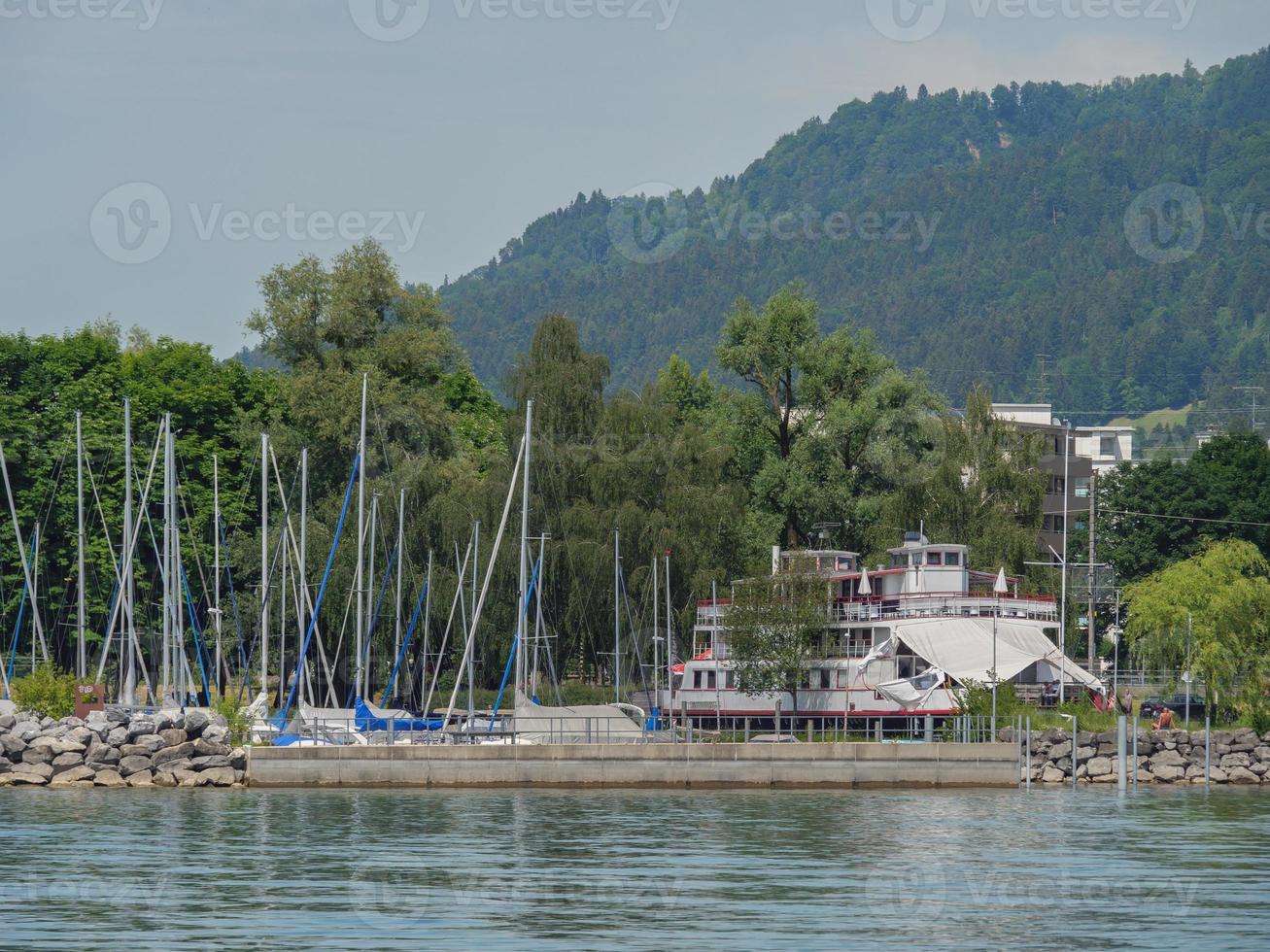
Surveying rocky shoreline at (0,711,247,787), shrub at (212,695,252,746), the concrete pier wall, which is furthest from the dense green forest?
the concrete pier wall

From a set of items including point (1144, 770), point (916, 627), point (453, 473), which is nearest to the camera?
point (1144, 770)

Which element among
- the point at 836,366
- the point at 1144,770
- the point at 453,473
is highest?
the point at 836,366

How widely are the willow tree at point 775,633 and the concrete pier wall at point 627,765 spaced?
17.4 m

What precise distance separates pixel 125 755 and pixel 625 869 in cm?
2432

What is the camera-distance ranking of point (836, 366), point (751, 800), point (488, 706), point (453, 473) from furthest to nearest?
1. point (836, 366)
2. point (453, 473)
3. point (488, 706)
4. point (751, 800)

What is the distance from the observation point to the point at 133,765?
56.9m

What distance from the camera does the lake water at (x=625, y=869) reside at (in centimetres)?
3069

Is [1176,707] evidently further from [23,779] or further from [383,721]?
[23,779]

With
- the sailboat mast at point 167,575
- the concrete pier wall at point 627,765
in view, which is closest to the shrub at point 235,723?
the concrete pier wall at point 627,765

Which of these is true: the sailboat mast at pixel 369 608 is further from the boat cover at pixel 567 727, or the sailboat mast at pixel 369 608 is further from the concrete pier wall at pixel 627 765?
the concrete pier wall at pixel 627 765

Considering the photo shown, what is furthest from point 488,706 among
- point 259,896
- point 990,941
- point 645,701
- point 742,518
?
point 990,941

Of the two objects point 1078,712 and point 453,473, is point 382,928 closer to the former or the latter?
point 1078,712

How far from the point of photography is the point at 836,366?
3499 inches

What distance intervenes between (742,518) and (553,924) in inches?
1990
